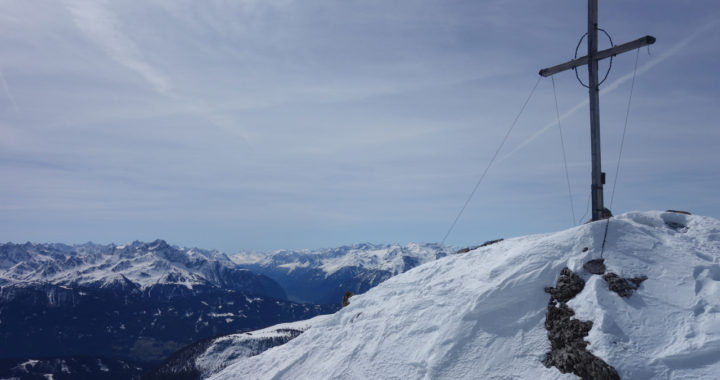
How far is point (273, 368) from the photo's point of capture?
70.5 feet

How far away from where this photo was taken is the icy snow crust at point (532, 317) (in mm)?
13234

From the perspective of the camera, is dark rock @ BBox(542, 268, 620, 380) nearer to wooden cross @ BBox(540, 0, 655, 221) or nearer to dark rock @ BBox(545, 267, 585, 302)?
dark rock @ BBox(545, 267, 585, 302)

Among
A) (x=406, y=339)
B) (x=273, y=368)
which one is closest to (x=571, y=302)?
(x=406, y=339)

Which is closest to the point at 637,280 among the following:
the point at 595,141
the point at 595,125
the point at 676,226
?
the point at 676,226

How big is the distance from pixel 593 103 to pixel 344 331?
55.8 ft

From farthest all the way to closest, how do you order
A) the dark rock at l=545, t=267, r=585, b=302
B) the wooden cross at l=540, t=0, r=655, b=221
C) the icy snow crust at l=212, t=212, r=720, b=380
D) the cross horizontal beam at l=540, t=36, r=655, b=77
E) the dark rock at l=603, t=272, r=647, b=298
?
the wooden cross at l=540, t=0, r=655, b=221 → the cross horizontal beam at l=540, t=36, r=655, b=77 → the dark rock at l=545, t=267, r=585, b=302 → the dark rock at l=603, t=272, r=647, b=298 → the icy snow crust at l=212, t=212, r=720, b=380

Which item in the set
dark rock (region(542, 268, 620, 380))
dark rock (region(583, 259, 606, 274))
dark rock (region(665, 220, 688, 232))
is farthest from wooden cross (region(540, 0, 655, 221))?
dark rock (region(542, 268, 620, 380))

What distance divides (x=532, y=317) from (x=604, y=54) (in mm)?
13229

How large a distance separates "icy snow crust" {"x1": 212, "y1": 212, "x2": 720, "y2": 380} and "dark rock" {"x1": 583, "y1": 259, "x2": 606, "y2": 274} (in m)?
0.26

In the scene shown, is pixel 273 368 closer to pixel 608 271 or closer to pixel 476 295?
pixel 476 295

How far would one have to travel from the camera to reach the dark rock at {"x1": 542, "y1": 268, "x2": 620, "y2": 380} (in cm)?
1283

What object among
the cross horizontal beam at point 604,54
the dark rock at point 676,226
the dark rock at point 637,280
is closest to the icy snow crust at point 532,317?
the dark rock at point 676,226

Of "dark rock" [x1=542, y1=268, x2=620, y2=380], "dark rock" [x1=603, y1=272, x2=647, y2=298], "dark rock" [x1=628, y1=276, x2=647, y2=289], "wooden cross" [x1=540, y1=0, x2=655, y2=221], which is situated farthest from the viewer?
"wooden cross" [x1=540, y1=0, x2=655, y2=221]

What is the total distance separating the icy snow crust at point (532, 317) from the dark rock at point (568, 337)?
279mm
